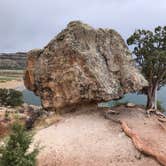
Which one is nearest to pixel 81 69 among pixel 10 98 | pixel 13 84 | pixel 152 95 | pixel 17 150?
pixel 152 95

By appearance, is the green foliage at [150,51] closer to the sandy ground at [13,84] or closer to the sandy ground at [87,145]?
the sandy ground at [87,145]

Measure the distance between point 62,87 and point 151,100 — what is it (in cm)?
754

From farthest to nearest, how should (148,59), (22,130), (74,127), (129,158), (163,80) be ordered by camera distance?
(163,80) < (148,59) < (74,127) < (129,158) < (22,130)

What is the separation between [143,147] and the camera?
19.7m

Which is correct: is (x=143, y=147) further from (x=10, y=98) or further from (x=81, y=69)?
(x=10, y=98)

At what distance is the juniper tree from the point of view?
90.8ft

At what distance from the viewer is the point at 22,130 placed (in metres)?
14.9

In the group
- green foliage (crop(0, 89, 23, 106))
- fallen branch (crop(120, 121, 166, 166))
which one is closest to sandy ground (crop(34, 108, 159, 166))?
fallen branch (crop(120, 121, 166, 166))

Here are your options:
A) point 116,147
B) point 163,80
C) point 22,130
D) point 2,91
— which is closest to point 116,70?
point 163,80

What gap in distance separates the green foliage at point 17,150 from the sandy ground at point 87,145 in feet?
9.22

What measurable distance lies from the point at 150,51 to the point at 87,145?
10237 mm

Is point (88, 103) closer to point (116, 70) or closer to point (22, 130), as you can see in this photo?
point (116, 70)

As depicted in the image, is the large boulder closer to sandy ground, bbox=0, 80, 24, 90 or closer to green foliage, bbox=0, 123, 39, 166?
green foliage, bbox=0, 123, 39, 166

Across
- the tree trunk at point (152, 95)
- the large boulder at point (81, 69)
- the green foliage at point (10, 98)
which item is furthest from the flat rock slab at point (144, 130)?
the green foliage at point (10, 98)
